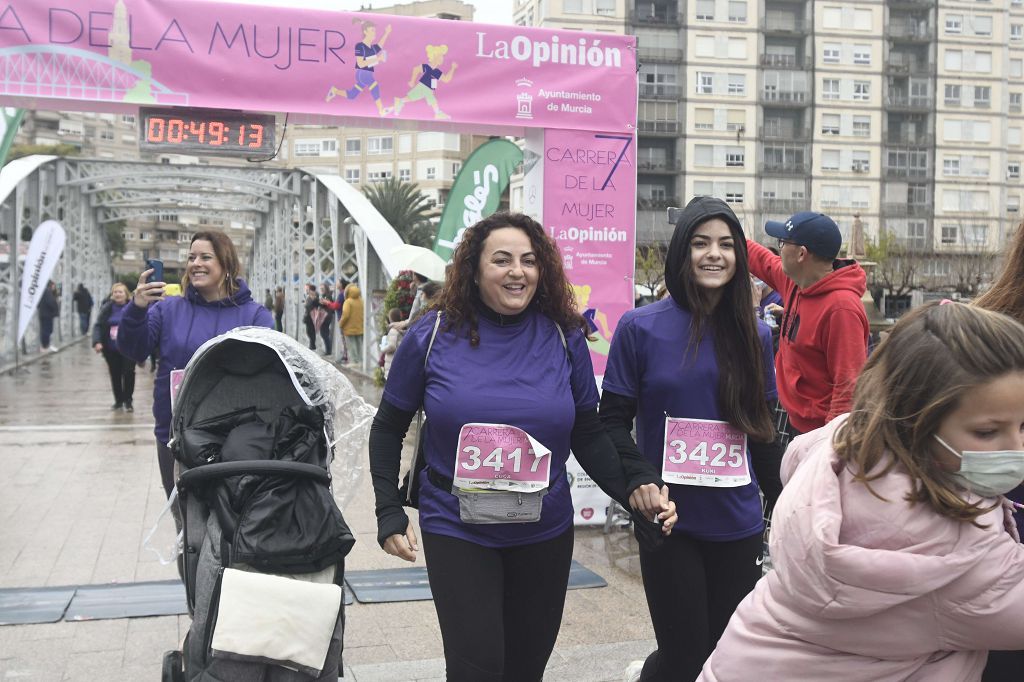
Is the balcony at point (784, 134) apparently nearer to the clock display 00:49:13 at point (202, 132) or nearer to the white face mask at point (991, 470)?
the clock display 00:49:13 at point (202, 132)

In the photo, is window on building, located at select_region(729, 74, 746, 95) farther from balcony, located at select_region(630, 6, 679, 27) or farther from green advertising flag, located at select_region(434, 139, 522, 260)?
green advertising flag, located at select_region(434, 139, 522, 260)

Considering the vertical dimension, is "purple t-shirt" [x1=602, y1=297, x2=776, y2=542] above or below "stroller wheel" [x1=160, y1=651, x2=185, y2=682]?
above

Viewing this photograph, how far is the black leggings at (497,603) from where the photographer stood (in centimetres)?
328

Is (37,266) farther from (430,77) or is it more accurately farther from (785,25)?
(785,25)

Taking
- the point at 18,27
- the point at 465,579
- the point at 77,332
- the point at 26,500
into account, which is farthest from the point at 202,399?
the point at 77,332

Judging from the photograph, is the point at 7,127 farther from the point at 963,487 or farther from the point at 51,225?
the point at 51,225

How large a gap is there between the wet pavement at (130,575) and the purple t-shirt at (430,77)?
322 centimetres

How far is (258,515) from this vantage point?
348 cm

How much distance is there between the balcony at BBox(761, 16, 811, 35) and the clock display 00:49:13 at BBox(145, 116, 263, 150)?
79316 mm

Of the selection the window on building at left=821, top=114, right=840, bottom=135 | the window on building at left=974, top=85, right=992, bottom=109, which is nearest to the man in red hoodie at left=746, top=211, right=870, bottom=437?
the window on building at left=821, top=114, right=840, bottom=135

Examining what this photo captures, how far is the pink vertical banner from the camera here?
7.95 metres

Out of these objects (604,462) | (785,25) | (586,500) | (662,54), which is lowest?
(586,500)

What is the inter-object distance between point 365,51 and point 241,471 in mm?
4764

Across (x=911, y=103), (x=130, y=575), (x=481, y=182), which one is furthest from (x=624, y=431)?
(x=911, y=103)
